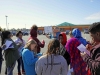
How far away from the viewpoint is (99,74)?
7.38ft

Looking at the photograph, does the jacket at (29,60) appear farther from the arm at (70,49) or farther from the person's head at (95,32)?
the person's head at (95,32)

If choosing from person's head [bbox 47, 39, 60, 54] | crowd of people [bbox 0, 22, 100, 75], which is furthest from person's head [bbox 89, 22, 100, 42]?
person's head [bbox 47, 39, 60, 54]

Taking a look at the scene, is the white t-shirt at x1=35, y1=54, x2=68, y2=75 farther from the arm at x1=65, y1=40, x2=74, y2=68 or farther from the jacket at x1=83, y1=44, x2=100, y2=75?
the arm at x1=65, y1=40, x2=74, y2=68

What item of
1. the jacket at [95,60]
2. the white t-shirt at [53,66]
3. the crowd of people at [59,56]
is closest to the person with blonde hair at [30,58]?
the crowd of people at [59,56]

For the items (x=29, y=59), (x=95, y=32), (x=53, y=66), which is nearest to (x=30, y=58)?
(x=29, y=59)

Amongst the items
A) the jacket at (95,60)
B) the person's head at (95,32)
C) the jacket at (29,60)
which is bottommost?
the jacket at (29,60)

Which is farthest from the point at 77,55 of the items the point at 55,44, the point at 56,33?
the point at 55,44

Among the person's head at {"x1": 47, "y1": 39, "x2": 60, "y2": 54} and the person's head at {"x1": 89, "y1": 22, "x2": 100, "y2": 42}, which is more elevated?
the person's head at {"x1": 89, "y1": 22, "x2": 100, "y2": 42}

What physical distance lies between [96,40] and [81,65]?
2.39 meters

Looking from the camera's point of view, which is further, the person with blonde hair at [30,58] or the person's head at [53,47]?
the person with blonde hair at [30,58]

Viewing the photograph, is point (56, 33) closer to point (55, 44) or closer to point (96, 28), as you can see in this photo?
point (55, 44)

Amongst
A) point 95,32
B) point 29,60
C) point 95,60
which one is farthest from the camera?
point 29,60

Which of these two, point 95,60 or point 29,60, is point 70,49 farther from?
point 95,60

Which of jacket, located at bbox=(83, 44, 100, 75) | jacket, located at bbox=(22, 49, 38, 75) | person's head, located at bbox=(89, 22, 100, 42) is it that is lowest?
jacket, located at bbox=(22, 49, 38, 75)
